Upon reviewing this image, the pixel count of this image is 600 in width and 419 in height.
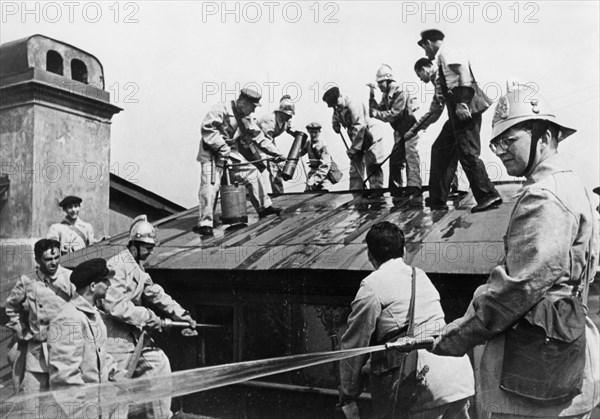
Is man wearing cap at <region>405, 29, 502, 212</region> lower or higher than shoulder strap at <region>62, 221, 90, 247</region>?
higher

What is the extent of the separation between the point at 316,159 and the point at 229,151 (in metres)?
5.20

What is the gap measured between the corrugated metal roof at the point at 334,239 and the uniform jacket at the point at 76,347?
8.04 feet

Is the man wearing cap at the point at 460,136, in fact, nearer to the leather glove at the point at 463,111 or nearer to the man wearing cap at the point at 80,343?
the leather glove at the point at 463,111

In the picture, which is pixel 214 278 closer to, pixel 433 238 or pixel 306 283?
pixel 306 283

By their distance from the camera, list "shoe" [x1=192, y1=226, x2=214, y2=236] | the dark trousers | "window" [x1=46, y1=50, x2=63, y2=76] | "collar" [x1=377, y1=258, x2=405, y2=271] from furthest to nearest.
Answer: "window" [x1=46, y1=50, x2=63, y2=76]
"shoe" [x1=192, y1=226, x2=214, y2=236]
the dark trousers
"collar" [x1=377, y1=258, x2=405, y2=271]

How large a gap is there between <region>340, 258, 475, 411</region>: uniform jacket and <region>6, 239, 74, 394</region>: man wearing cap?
342cm

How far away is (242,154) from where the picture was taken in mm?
10422

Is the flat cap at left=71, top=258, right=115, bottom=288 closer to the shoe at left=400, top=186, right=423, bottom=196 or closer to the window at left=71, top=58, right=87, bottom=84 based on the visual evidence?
the shoe at left=400, top=186, right=423, bottom=196

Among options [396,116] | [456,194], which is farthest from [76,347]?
[396,116]

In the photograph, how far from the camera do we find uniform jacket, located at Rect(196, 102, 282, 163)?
9.59 m

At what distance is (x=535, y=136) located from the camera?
2930mm

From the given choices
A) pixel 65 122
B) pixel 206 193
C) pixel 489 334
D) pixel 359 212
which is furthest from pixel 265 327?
pixel 65 122

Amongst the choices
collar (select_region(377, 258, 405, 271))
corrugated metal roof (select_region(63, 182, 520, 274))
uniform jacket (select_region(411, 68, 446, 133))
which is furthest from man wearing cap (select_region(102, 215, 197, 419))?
uniform jacket (select_region(411, 68, 446, 133))

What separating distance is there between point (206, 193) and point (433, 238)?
4398 millimetres
